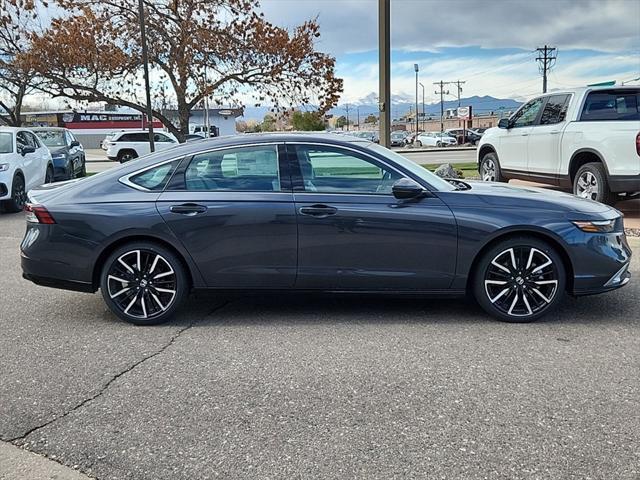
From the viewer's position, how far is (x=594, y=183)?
8.99 m

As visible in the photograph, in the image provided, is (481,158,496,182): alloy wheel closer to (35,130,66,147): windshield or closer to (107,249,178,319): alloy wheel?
(107,249,178,319): alloy wheel

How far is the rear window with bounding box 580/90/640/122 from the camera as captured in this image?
29.3 ft

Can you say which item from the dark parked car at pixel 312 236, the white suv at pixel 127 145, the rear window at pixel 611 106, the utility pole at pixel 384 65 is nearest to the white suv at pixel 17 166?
the utility pole at pixel 384 65

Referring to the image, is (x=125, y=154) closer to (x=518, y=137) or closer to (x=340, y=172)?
(x=518, y=137)

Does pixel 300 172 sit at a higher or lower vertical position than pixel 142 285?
higher

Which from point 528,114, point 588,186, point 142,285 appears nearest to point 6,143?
point 142,285

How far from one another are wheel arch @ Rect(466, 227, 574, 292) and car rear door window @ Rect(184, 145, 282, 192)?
1.70 metres

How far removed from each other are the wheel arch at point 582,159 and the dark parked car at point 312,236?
173 inches

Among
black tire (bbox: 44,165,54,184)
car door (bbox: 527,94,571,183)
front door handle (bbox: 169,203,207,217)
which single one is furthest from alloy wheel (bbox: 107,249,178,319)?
black tire (bbox: 44,165,54,184)

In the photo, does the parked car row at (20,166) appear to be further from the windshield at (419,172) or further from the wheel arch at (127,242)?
the windshield at (419,172)

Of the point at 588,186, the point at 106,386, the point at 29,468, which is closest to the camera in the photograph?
the point at 29,468

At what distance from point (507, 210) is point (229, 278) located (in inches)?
88.6

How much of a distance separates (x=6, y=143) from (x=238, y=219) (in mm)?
9147

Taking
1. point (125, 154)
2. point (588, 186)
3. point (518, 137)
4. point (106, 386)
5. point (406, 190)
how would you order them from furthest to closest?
point (125, 154)
point (518, 137)
point (588, 186)
point (406, 190)
point (106, 386)
